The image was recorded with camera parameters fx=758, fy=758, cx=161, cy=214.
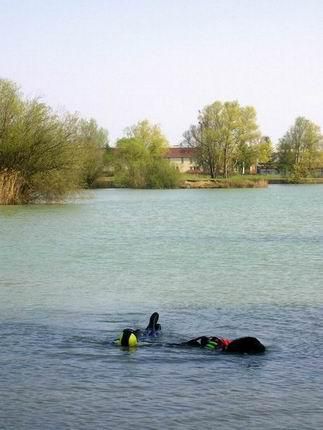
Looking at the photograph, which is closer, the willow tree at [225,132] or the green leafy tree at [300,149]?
the willow tree at [225,132]

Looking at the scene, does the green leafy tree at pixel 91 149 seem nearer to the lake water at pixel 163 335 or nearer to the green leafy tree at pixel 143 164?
the green leafy tree at pixel 143 164

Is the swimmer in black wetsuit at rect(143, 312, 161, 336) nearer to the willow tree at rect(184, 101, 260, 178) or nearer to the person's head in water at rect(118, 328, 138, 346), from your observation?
the person's head in water at rect(118, 328, 138, 346)

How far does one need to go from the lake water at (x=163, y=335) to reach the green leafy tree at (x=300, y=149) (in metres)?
90.5

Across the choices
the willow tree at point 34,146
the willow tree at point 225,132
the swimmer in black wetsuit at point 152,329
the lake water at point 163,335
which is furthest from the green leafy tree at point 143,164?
the swimmer in black wetsuit at point 152,329

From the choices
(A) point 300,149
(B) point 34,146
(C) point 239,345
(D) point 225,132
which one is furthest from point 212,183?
(C) point 239,345

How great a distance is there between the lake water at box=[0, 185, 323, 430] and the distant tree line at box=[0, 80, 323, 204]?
23001 millimetres

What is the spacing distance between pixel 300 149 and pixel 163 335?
108348 mm

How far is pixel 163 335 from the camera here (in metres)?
10.7

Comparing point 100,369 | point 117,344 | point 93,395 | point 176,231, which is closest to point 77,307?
point 117,344

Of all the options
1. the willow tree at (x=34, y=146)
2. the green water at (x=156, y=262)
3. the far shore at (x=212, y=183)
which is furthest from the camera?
the far shore at (x=212, y=183)

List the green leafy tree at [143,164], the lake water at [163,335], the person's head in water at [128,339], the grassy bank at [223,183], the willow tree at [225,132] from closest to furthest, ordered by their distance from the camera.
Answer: the lake water at [163,335] → the person's head in water at [128,339] → the green leafy tree at [143,164] → the grassy bank at [223,183] → the willow tree at [225,132]

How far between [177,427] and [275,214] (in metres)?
36.6

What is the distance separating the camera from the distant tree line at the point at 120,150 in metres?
47.2

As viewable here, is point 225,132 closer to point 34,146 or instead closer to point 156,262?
point 34,146
